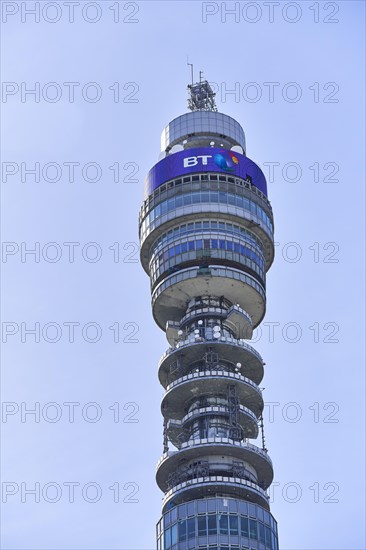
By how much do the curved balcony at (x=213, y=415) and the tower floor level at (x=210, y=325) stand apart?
0.18 m

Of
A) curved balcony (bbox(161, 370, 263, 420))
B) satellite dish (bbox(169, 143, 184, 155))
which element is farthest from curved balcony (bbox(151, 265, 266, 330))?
satellite dish (bbox(169, 143, 184, 155))

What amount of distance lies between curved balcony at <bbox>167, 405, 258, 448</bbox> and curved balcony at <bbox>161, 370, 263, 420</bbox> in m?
2.06

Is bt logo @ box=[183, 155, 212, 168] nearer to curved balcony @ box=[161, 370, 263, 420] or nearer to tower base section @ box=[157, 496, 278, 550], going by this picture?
curved balcony @ box=[161, 370, 263, 420]

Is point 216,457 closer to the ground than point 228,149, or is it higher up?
closer to the ground

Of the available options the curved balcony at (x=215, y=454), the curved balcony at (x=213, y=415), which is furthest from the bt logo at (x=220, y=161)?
A: the curved balcony at (x=215, y=454)

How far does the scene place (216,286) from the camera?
163125 millimetres

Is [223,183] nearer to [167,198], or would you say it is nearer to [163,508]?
[167,198]

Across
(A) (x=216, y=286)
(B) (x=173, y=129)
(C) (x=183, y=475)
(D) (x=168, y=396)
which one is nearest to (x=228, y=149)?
(B) (x=173, y=129)

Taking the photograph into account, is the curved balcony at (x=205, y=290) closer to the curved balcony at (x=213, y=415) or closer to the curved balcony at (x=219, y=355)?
the curved balcony at (x=219, y=355)

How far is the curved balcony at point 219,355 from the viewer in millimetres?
158250

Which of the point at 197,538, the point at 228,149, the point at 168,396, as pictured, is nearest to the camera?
the point at 197,538

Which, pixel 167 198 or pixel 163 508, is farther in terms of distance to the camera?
pixel 167 198

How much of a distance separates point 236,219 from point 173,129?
72.4ft

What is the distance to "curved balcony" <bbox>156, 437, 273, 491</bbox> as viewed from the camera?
14912 centimetres
